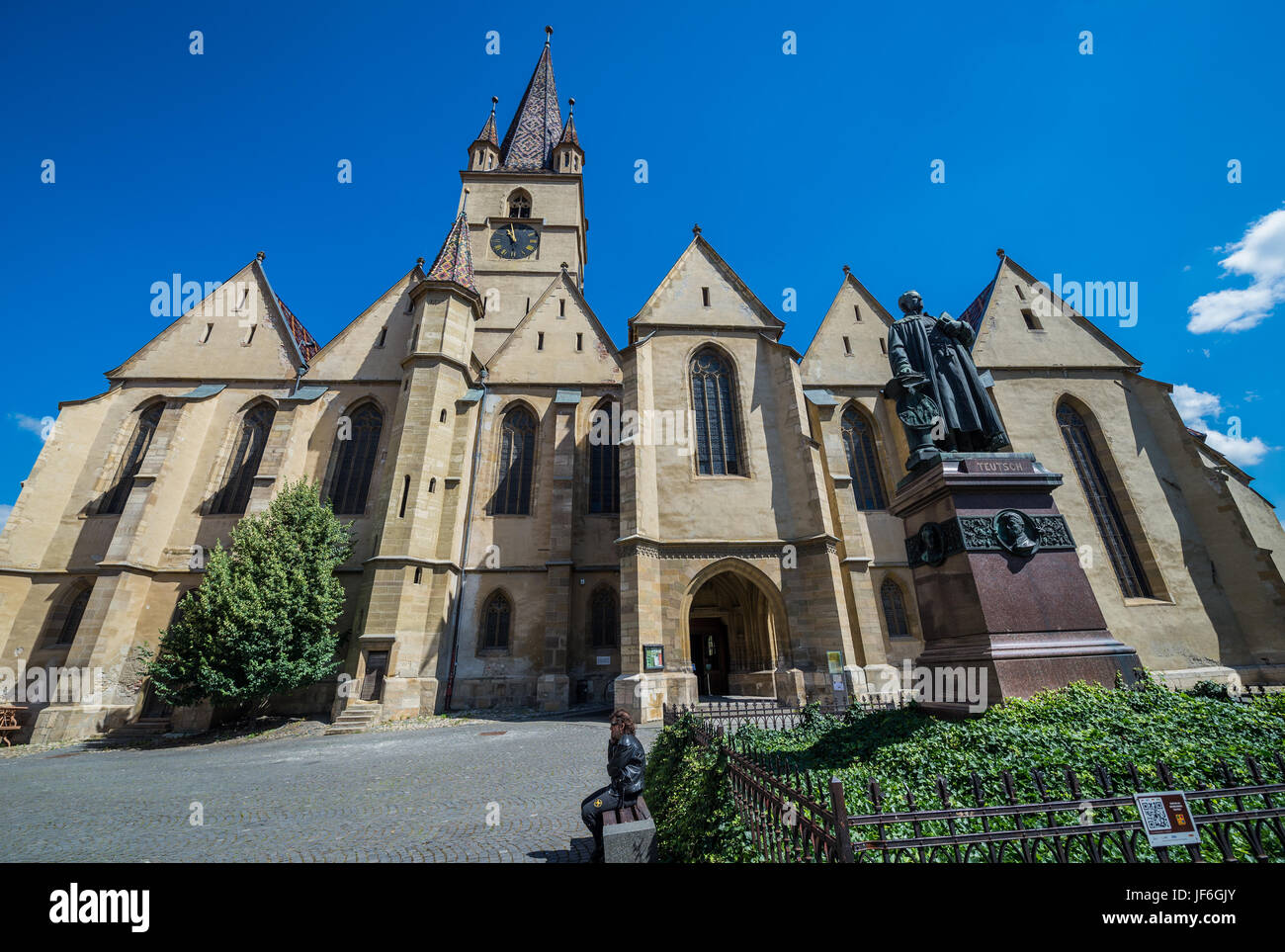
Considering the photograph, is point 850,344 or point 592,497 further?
point 850,344

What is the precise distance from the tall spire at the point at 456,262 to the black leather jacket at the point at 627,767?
2033cm

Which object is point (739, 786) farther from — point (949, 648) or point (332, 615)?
point (332, 615)

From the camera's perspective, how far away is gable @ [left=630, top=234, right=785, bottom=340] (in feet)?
63.4

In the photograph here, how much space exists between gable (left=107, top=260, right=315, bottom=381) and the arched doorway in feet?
65.6

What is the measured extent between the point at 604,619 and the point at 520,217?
26.0m

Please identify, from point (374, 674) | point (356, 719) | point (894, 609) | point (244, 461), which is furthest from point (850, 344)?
point (244, 461)

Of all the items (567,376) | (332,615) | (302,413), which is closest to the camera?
(332,615)

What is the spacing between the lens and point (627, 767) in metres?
4.48

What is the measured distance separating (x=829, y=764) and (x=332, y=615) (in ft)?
50.7

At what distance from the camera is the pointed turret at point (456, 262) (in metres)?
21.0

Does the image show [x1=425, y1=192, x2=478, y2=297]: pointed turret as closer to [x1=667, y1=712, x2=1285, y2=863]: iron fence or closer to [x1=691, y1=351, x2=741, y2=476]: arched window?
[x1=691, y1=351, x2=741, y2=476]: arched window

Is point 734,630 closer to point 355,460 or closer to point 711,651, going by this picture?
point 711,651

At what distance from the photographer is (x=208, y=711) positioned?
1575cm
